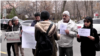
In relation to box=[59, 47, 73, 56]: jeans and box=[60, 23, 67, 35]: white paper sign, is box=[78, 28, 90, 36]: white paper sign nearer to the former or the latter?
box=[60, 23, 67, 35]: white paper sign

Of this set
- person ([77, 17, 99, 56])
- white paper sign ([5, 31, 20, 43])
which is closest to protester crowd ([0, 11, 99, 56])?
person ([77, 17, 99, 56])

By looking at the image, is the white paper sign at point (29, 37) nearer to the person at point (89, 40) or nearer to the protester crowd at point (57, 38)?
the protester crowd at point (57, 38)

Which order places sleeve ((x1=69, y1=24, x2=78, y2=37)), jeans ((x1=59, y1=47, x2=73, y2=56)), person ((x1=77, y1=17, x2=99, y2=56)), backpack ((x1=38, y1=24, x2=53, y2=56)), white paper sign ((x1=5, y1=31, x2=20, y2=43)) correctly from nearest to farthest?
backpack ((x1=38, y1=24, x2=53, y2=56)) < person ((x1=77, y1=17, x2=99, y2=56)) < sleeve ((x1=69, y1=24, x2=78, y2=37)) < jeans ((x1=59, y1=47, x2=73, y2=56)) < white paper sign ((x1=5, y1=31, x2=20, y2=43))

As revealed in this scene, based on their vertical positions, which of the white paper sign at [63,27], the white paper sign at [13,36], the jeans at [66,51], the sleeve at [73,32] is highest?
the white paper sign at [63,27]

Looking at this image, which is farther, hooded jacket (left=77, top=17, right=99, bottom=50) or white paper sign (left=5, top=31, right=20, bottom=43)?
white paper sign (left=5, top=31, right=20, bottom=43)

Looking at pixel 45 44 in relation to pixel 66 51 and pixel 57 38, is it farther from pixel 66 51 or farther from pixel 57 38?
pixel 66 51

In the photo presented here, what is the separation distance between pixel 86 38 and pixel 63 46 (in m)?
0.64

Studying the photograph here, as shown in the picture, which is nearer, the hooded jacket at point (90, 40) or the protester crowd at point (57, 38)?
the protester crowd at point (57, 38)

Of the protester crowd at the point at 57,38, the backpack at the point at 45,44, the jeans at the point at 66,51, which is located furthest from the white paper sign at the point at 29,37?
the backpack at the point at 45,44

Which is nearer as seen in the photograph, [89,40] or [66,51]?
[89,40]

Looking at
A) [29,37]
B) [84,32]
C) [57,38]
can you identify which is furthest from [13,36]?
[84,32]

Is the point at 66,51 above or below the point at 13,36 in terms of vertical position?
below

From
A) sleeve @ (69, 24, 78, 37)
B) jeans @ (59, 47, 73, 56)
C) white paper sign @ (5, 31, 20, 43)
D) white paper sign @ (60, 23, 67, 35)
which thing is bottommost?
jeans @ (59, 47, 73, 56)

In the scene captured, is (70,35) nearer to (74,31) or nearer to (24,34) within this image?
(74,31)
